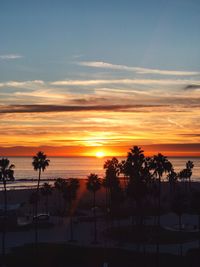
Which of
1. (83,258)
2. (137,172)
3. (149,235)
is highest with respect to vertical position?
(137,172)

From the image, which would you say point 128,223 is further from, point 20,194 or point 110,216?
point 20,194

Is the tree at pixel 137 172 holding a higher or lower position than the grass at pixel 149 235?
higher

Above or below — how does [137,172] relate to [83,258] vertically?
above

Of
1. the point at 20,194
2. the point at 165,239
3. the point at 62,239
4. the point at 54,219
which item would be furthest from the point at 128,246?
the point at 20,194

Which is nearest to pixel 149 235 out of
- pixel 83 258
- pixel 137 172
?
pixel 137 172

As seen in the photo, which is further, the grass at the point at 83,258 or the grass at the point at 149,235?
the grass at the point at 149,235

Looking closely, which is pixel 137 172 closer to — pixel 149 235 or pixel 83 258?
pixel 149 235

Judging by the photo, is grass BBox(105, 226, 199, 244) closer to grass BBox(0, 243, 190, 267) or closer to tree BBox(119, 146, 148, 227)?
tree BBox(119, 146, 148, 227)

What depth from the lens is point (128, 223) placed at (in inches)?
2950

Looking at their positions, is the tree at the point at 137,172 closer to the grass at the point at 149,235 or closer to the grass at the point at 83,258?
the grass at the point at 149,235

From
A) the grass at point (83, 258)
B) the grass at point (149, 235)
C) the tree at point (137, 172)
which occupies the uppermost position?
the tree at point (137, 172)

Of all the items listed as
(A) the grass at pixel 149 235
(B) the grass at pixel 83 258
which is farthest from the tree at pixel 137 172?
(B) the grass at pixel 83 258

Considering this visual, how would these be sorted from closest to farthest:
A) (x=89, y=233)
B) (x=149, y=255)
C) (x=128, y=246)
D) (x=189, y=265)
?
1. (x=189, y=265)
2. (x=149, y=255)
3. (x=128, y=246)
4. (x=89, y=233)

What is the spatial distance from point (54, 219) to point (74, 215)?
495 cm
